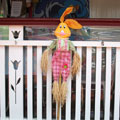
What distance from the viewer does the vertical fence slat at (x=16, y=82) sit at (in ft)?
6.20

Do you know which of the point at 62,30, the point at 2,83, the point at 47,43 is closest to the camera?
the point at 62,30

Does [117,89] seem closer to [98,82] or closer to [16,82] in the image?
[98,82]

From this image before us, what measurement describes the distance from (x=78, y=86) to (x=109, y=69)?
365mm

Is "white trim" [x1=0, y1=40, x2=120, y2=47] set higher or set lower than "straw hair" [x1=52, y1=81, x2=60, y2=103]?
higher

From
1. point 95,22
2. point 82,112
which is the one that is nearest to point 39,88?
point 82,112

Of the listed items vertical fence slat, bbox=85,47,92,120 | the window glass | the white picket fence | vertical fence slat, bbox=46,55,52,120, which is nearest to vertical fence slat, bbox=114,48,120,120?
the white picket fence

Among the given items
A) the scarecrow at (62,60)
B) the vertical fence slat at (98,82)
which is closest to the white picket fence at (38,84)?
the vertical fence slat at (98,82)

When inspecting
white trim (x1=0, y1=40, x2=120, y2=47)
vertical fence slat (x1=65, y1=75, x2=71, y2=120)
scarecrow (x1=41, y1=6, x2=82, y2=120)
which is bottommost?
vertical fence slat (x1=65, y1=75, x2=71, y2=120)

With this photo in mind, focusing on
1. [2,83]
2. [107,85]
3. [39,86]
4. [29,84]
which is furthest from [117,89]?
[2,83]

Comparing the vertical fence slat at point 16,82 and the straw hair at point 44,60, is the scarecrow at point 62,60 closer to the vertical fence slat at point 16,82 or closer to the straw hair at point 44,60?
the straw hair at point 44,60

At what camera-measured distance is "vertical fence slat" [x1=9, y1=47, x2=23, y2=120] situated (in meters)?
1.89

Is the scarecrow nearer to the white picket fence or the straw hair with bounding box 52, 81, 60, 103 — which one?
the straw hair with bounding box 52, 81, 60, 103

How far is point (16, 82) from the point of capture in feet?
6.29

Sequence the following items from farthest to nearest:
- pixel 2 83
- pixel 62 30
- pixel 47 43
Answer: pixel 2 83 → pixel 47 43 → pixel 62 30
